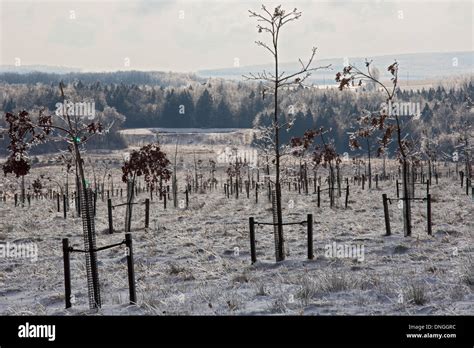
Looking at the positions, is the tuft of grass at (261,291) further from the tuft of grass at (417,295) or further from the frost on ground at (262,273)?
the tuft of grass at (417,295)

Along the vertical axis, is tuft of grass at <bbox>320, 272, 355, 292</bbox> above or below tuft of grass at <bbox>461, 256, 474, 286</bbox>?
below

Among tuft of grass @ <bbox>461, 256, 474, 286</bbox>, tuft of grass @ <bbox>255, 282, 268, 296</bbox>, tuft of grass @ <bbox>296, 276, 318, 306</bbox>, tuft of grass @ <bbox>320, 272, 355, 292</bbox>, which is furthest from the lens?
tuft of grass @ <bbox>255, 282, 268, 296</bbox>

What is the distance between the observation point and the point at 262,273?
1220cm

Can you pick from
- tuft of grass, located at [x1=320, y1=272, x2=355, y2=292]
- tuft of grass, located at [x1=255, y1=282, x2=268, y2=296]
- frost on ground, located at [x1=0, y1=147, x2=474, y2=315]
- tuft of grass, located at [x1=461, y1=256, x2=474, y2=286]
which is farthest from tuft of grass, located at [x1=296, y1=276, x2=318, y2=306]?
tuft of grass, located at [x1=461, y1=256, x2=474, y2=286]

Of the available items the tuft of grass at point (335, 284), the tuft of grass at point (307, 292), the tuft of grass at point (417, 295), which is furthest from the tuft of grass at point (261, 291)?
the tuft of grass at point (417, 295)

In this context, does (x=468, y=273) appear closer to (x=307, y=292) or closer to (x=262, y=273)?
(x=307, y=292)

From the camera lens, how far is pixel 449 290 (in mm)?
8742

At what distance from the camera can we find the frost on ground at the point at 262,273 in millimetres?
8531

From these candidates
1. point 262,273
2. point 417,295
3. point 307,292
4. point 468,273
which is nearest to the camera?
point 417,295

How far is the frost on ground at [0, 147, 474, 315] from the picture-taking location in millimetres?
8531

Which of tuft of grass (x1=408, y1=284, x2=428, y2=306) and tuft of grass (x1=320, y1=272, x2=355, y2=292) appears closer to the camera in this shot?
tuft of grass (x1=408, y1=284, x2=428, y2=306)

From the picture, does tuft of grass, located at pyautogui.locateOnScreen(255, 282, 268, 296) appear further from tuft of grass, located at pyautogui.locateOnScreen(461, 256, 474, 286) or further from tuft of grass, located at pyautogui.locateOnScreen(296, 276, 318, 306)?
tuft of grass, located at pyautogui.locateOnScreen(461, 256, 474, 286)

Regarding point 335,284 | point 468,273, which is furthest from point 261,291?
point 468,273
